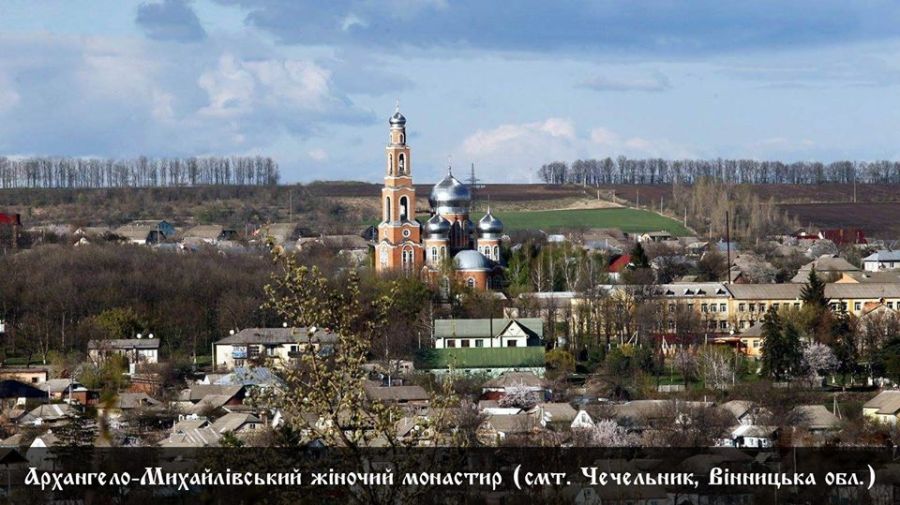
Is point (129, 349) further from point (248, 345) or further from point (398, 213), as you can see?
point (398, 213)

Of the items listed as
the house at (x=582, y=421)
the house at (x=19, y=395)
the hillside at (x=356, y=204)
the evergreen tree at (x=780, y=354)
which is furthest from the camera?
the hillside at (x=356, y=204)

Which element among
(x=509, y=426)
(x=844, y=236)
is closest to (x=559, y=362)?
(x=509, y=426)

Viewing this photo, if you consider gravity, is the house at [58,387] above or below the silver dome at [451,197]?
below

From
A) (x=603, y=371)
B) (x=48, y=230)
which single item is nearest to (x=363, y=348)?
(x=603, y=371)

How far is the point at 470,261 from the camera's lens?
46.0 m

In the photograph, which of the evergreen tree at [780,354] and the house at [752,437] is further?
the evergreen tree at [780,354]

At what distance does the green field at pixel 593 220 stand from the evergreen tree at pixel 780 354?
1623 inches

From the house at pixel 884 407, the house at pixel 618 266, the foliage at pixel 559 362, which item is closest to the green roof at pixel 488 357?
the foliage at pixel 559 362

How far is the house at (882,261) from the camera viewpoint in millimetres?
56250

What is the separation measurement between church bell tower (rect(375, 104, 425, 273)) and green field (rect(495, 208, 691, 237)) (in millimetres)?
27773

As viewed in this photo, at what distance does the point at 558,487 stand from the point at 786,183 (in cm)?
9372

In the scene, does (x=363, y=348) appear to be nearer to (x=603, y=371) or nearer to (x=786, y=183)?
(x=603, y=371)

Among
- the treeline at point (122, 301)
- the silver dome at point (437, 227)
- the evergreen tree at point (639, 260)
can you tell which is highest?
the silver dome at point (437, 227)

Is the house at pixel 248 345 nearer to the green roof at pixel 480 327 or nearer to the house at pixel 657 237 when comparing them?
the green roof at pixel 480 327
